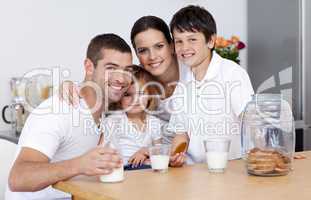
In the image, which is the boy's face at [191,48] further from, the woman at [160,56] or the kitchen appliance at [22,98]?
the kitchen appliance at [22,98]

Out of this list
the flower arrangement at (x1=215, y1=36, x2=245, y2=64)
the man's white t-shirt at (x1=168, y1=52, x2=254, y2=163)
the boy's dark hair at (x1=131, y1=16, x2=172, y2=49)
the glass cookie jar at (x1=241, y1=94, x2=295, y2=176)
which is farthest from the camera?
the flower arrangement at (x1=215, y1=36, x2=245, y2=64)

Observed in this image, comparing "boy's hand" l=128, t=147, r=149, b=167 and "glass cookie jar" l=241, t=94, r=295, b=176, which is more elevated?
"glass cookie jar" l=241, t=94, r=295, b=176

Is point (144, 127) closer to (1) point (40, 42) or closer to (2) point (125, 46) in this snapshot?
(2) point (125, 46)

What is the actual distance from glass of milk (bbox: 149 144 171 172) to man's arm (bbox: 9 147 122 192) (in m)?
0.18

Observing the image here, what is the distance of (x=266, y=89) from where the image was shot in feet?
11.9

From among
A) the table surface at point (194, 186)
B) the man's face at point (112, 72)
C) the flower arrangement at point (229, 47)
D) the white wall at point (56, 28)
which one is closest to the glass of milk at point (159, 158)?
the table surface at point (194, 186)

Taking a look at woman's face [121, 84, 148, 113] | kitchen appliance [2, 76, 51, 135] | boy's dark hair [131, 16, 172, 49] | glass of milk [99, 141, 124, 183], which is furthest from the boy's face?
kitchen appliance [2, 76, 51, 135]

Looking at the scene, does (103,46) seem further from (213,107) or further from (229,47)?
(229,47)

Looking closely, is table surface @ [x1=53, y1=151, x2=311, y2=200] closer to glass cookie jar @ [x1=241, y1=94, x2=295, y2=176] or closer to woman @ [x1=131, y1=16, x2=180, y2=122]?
glass cookie jar @ [x1=241, y1=94, x2=295, y2=176]

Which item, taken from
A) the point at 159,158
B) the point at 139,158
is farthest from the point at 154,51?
the point at 159,158

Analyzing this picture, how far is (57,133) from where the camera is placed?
164 cm

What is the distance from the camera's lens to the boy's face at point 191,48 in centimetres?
216

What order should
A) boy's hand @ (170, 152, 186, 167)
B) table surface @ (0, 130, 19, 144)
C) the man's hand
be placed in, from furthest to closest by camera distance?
table surface @ (0, 130, 19, 144)
boy's hand @ (170, 152, 186, 167)
the man's hand

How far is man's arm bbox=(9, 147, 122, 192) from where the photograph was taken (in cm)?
137
